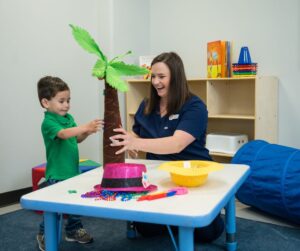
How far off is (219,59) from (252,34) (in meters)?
0.39

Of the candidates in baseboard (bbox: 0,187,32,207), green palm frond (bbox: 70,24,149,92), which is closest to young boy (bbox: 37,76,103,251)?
green palm frond (bbox: 70,24,149,92)

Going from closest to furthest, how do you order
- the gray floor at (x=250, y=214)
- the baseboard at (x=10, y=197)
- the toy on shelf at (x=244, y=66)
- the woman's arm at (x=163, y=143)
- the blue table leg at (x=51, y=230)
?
the blue table leg at (x=51, y=230)
the woman's arm at (x=163, y=143)
the gray floor at (x=250, y=214)
the baseboard at (x=10, y=197)
the toy on shelf at (x=244, y=66)

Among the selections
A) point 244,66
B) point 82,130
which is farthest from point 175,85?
point 244,66

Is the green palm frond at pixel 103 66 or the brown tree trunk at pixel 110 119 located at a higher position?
the green palm frond at pixel 103 66

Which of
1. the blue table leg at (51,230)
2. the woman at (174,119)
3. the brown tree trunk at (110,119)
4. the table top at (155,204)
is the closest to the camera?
the table top at (155,204)

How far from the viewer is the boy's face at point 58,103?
6.24ft

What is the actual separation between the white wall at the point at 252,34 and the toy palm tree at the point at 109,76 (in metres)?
2.02

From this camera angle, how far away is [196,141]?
1.85 metres

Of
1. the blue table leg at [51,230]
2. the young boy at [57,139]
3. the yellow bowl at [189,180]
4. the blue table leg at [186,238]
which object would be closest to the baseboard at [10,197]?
the young boy at [57,139]

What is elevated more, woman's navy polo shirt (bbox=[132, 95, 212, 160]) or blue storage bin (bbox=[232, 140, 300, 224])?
woman's navy polo shirt (bbox=[132, 95, 212, 160])

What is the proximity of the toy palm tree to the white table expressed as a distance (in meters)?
0.16

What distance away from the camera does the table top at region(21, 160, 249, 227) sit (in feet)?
3.18

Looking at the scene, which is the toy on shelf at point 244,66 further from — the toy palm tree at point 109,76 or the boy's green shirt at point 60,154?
the toy palm tree at point 109,76

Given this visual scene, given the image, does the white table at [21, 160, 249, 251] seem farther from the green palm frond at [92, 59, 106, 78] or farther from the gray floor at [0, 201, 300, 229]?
the gray floor at [0, 201, 300, 229]
